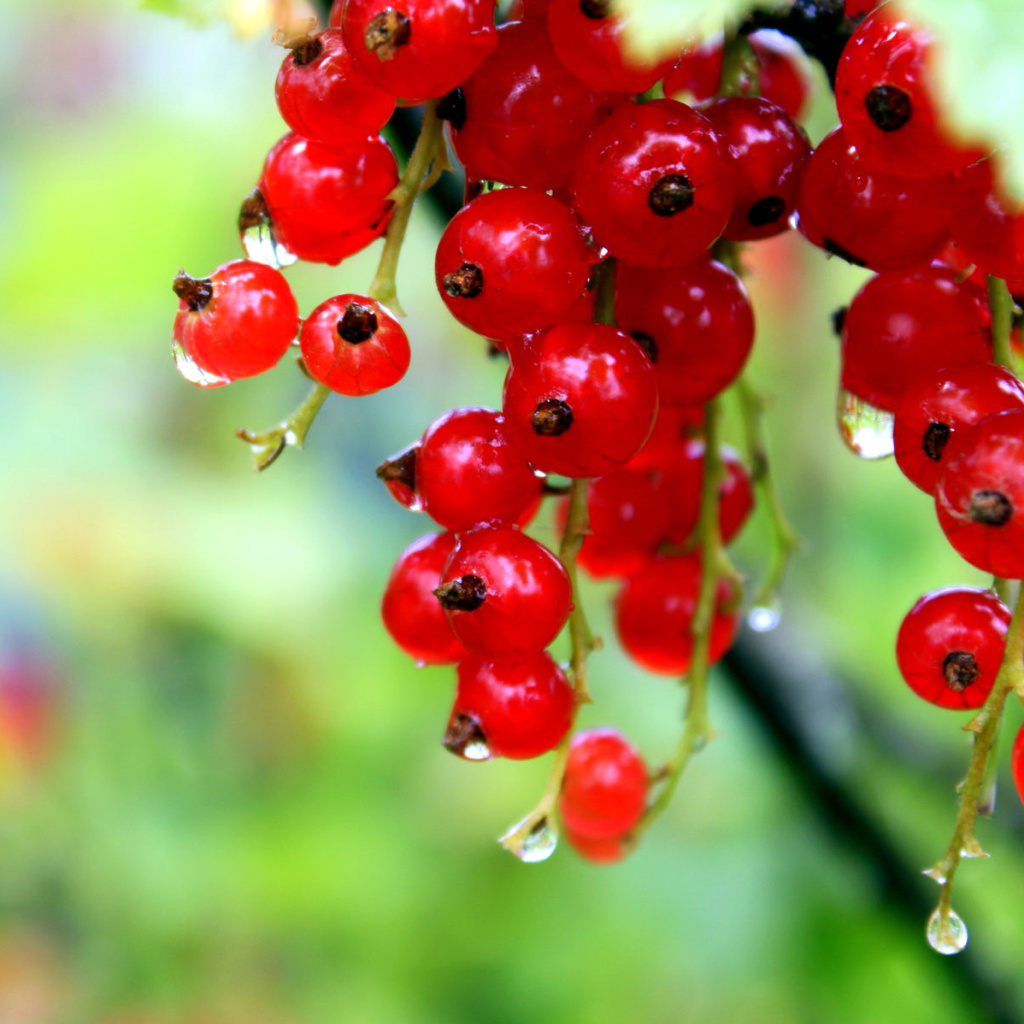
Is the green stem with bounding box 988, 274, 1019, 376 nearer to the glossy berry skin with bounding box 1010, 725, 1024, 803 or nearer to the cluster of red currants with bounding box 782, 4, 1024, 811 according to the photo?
the cluster of red currants with bounding box 782, 4, 1024, 811

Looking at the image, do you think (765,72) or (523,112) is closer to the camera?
(523,112)

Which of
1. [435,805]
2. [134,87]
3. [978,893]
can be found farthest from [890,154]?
[134,87]

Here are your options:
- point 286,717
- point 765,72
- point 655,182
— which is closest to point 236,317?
point 655,182

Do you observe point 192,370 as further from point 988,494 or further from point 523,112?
point 988,494

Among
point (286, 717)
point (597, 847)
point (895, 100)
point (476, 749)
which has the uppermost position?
point (895, 100)

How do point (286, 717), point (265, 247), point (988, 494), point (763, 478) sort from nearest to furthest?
point (988, 494) → point (265, 247) → point (763, 478) → point (286, 717)

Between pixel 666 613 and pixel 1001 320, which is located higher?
pixel 1001 320
